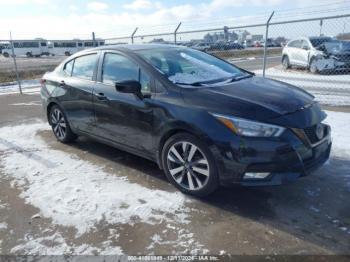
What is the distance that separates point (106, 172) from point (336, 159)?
309 centimetres

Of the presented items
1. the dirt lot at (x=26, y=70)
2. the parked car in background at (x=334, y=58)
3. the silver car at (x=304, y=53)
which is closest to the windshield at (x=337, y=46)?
the parked car in background at (x=334, y=58)

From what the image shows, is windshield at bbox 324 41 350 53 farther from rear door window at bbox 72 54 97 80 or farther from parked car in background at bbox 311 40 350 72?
rear door window at bbox 72 54 97 80

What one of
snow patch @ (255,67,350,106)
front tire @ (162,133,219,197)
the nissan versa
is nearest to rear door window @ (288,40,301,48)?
snow patch @ (255,67,350,106)

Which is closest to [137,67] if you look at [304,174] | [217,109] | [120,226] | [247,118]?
[217,109]

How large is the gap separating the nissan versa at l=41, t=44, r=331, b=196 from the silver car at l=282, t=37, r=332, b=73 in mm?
10439

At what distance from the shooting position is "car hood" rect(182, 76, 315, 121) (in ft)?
11.3

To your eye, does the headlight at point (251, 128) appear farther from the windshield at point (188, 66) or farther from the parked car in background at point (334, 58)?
the parked car in background at point (334, 58)

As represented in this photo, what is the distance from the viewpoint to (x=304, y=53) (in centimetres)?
1487

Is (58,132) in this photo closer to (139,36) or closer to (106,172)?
(106,172)

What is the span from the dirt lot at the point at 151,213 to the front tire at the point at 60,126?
0.82m

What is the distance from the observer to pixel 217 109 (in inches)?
139

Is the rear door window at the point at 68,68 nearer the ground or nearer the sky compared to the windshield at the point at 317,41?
nearer the ground

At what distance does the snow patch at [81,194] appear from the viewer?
3.56m

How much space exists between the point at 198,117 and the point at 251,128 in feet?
1.79
